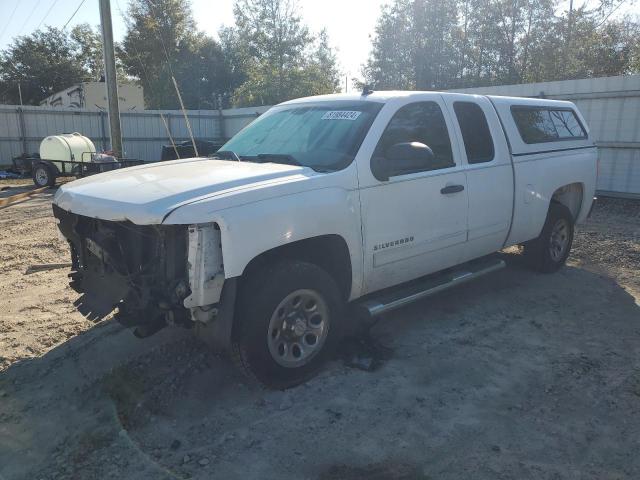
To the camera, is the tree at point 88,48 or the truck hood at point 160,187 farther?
the tree at point 88,48

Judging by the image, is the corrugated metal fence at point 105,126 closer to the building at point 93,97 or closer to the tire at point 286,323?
the building at point 93,97

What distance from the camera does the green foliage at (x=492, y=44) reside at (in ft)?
97.7

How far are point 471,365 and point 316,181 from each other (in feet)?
6.26

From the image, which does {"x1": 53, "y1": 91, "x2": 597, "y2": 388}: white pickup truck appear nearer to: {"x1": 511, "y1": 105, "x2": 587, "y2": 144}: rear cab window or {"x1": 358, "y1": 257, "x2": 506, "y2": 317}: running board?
{"x1": 358, "y1": 257, "x2": 506, "y2": 317}: running board

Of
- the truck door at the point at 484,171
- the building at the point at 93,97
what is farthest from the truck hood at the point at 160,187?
the building at the point at 93,97

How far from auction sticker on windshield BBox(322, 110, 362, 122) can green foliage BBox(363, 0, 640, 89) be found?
1193 inches

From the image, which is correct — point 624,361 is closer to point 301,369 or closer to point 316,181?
point 301,369

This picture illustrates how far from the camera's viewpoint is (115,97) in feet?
48.7

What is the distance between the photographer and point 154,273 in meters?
3.46

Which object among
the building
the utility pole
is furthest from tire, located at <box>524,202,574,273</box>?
the building

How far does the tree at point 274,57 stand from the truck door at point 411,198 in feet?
98.5

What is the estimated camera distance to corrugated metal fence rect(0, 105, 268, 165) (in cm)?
2075

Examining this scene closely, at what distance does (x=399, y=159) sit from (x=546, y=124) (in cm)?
301

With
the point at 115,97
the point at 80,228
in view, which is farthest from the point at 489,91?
the point at 80,228
